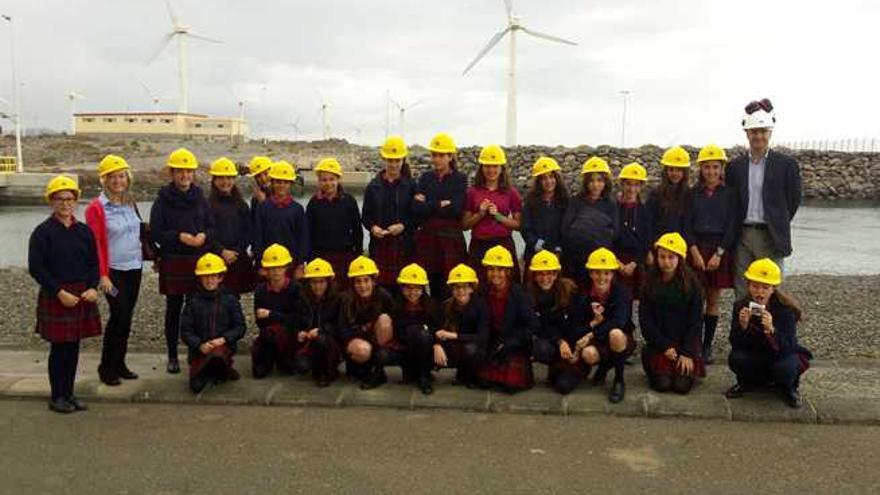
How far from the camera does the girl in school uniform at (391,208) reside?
669cm

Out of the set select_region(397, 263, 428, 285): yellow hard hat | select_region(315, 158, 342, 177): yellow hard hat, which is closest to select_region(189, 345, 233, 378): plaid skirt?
select_region(397, 263, 428, 285): yellow hard hat

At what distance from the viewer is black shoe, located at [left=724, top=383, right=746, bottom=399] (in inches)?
222

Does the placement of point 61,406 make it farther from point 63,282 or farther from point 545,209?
point 545,209

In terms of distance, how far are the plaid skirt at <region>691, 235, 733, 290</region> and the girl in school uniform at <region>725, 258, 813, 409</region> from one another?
0.82 meters

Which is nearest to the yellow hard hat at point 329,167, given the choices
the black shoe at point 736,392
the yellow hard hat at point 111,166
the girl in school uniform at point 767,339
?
the yellow hard hat at point 111,166

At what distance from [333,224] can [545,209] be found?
1864mm

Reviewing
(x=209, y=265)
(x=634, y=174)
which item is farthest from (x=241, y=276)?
(x=634, y=174)

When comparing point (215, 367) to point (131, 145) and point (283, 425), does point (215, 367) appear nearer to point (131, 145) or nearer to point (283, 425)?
point (283, 425)

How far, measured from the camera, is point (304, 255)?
6.57 meters

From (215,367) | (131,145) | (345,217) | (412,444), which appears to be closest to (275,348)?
(215,367)

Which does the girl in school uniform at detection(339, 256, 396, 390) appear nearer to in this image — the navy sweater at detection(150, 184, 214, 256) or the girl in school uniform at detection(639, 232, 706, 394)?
the navy sweater at detection(150, 184, 214, 256)

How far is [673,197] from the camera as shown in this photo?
252 inches

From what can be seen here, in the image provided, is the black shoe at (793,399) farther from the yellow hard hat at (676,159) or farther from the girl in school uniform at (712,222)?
the yellow hard hat at (676,159)

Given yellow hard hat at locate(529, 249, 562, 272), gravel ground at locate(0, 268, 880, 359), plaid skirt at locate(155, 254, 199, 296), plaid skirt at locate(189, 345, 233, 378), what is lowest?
gravel ground at locate(0, 268, 880, 359)
